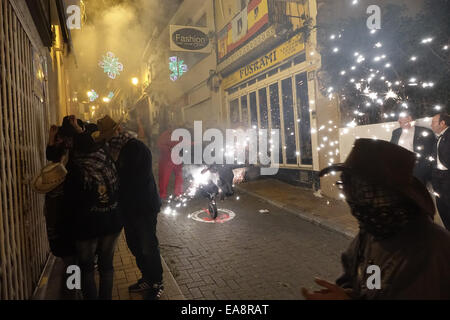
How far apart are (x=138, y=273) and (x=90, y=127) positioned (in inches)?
88.4

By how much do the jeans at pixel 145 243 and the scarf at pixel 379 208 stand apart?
2.62 metres

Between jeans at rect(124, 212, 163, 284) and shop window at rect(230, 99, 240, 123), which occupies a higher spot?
shop window at rect(230, 99, 240, 123)

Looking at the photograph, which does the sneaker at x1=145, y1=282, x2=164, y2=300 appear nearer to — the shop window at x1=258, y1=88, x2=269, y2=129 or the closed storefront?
the closed storefront

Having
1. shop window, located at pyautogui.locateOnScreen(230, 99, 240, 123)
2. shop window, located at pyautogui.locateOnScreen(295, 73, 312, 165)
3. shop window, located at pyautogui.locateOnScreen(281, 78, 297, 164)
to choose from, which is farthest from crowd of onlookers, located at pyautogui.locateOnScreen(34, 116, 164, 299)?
shop window, located at pyautogui.locateOnScreen(230, 99, 240, 123)

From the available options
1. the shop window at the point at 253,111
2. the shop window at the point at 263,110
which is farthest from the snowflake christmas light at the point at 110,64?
the shop window at the point at 263,110

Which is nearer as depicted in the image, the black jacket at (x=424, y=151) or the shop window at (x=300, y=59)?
the black jacket at (x=424, y=151)

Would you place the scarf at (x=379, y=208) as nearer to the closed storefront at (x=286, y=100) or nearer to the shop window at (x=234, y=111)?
the closed storefront at (x=286, y=100)

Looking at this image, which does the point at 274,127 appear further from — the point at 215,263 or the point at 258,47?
the point at 215,263

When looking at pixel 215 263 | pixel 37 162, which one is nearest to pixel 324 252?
pixel 215 263

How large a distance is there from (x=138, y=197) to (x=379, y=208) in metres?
2.69

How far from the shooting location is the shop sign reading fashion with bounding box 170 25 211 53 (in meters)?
13.9

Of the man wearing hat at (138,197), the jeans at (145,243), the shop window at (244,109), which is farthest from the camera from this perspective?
the shop window at (244,109)

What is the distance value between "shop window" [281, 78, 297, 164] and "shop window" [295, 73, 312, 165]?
1.49 feet

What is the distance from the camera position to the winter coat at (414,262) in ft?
4.39
